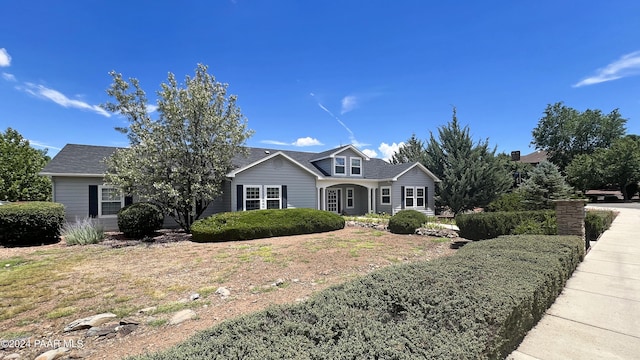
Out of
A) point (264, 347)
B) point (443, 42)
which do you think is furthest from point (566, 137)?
point (264, 347)

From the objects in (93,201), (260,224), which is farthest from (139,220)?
(260,224)

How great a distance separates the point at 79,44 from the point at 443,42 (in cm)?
Answer: 1440

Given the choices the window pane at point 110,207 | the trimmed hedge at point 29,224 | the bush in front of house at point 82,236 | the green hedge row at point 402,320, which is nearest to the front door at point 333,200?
the window pane at point 110,207

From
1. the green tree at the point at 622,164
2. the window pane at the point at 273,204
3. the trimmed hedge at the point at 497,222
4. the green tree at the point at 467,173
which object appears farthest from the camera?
the green tree at the point at 622,164

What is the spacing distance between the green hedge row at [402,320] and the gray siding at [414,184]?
55.1ft

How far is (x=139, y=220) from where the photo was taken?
11.5 meters

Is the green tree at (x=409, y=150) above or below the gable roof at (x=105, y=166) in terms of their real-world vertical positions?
above

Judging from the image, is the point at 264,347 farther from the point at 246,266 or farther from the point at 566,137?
the point at 566,137

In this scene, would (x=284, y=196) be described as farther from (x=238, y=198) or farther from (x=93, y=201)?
(x=93, y=201)

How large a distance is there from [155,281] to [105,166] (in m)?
11.3

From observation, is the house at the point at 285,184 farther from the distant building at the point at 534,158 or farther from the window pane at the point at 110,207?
the distant building at the point at 534,158

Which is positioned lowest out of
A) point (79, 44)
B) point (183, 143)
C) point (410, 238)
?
point (410, 238)

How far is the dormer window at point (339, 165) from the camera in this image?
19.9 m

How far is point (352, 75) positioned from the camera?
14.7 m
